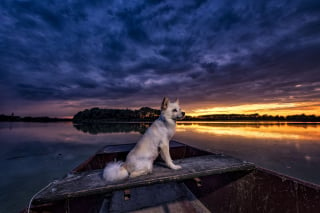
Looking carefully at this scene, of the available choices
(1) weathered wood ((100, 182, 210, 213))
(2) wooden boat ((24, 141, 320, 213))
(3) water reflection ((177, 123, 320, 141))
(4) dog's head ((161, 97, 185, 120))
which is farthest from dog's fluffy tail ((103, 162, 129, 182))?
(3) water reflection ((177, 123, 320, 141))

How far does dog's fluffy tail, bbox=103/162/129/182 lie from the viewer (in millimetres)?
2072

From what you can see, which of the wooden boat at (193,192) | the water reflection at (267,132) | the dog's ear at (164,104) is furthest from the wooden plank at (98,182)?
the water reflection at (267,132)

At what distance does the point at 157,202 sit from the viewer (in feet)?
11.3

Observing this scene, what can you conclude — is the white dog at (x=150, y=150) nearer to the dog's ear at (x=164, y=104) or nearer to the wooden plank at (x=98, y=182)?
the dog's ear at (x=164, y=104)

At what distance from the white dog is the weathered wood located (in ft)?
5.18

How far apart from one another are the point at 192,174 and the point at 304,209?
60.5 inches

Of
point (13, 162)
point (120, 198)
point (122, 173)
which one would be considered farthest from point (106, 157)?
point (13, 162)

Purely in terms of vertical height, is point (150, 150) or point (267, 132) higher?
point (150, 150)

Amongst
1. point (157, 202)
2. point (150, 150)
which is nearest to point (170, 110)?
point (150, 150)

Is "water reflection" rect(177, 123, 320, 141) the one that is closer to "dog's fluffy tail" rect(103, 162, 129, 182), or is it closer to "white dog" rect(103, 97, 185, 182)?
"white dog" rect(103, 97, 185, 182)

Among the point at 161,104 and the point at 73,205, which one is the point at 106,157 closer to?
the point at 73,205

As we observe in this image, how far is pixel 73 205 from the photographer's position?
2.16 m

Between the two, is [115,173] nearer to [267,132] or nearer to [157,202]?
[157,202]

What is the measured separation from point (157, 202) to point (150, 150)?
77.5 inches
